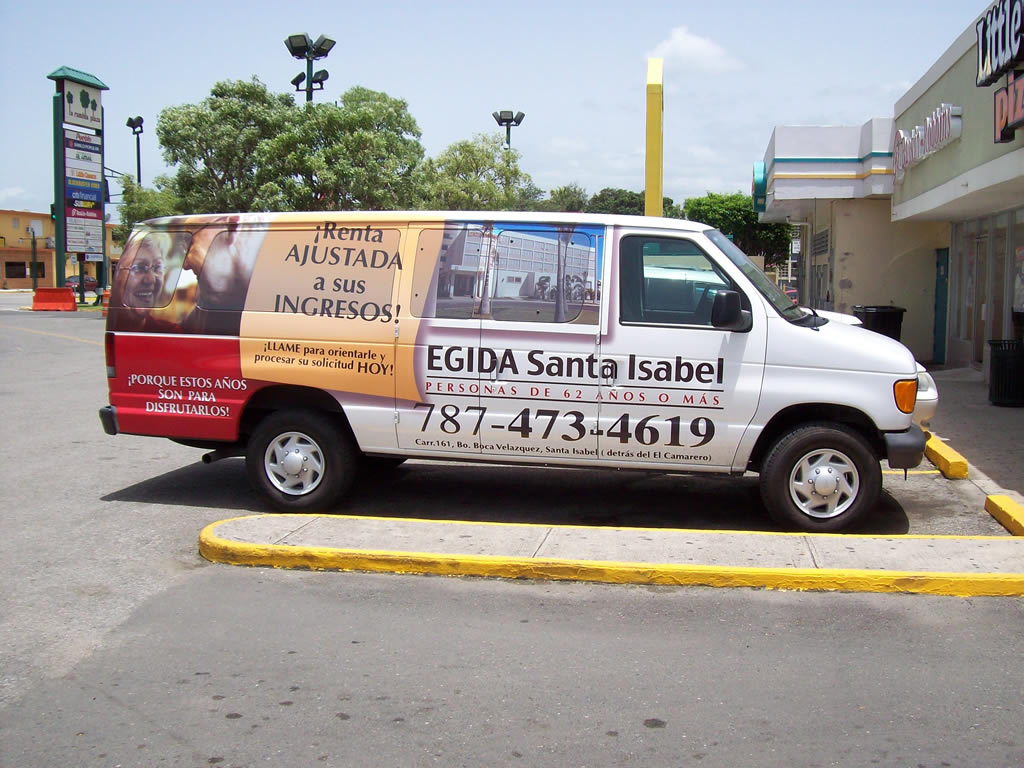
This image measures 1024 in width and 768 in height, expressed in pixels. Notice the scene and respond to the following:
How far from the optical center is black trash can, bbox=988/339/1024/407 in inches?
490

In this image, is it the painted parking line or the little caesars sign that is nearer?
the little caesars sign

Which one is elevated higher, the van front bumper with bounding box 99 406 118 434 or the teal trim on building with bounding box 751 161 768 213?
the teal trim on building with bounding box 751 161 768 213

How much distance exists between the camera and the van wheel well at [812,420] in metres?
6.69

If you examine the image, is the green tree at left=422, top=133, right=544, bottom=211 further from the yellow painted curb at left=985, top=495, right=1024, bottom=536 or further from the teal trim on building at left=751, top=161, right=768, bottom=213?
the yellow painted curb at left=985, top=495, right=1024, bottom=536

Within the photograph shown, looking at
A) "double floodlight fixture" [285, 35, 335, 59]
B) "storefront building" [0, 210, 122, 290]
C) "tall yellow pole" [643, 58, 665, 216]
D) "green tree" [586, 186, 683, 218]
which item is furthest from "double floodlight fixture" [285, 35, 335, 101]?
"storefront building" [0, 210, 122, 290]

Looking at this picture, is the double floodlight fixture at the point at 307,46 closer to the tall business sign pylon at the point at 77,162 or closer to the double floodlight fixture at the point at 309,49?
the double floodlight fixture at the point at 309,49

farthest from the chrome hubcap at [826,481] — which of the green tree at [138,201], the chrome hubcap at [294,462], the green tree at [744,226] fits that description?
the green tree at [744,226]

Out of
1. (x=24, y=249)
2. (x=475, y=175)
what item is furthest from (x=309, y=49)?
(x=24, y=249)

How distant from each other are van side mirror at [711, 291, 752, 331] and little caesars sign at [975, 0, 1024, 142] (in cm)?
603

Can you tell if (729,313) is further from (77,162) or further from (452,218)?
(77,162)

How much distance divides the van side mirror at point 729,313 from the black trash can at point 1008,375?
7.58 meters

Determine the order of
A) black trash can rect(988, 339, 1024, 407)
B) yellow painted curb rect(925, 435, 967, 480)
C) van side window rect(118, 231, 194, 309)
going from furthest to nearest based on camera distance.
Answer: black trash can rect(988, 339, 1024, 407)
yellow painted curb rect(925, 435, 967, 480)
van side window rect(118, 231, 194, 309)

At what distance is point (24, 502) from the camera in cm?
787

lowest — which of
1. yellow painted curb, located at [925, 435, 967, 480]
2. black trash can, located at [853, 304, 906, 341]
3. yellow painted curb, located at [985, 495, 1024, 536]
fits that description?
yellow painted curb, located at [985, 495, 1024, 536]
